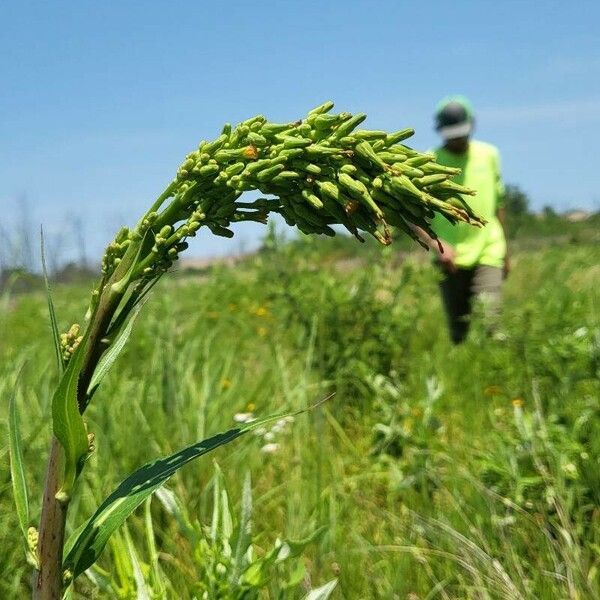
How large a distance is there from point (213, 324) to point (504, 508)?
16.7ft

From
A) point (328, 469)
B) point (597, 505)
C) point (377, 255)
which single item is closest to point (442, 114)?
point (377, 255)

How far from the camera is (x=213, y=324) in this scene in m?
7.25

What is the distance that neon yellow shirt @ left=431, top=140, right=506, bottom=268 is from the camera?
5.81 m

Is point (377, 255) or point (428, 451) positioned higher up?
point (377, 255)

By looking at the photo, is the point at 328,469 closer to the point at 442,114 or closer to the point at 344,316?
the point at 344,316

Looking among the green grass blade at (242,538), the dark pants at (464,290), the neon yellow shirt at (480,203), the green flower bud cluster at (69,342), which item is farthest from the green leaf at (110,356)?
the neon yellow shirt at (480,203)

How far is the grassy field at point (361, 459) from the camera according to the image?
6.58 ft

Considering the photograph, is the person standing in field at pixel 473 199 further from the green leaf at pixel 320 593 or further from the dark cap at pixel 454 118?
the green leaf at pixel 320 593

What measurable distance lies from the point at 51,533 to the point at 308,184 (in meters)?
0.59

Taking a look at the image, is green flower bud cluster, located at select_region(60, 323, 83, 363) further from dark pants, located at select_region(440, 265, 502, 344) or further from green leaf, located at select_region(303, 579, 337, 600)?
dark pants, located at select_region(440, 265, 502, 344)

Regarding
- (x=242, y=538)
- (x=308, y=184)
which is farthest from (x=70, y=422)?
(x=242, y=538)

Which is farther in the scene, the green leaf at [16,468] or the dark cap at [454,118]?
the dark cap at [454,118]

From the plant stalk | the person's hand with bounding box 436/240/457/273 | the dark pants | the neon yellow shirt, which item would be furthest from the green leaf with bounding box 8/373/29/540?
the neon yellow shirt

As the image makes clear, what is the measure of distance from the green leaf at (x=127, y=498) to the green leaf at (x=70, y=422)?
0.25 feet
